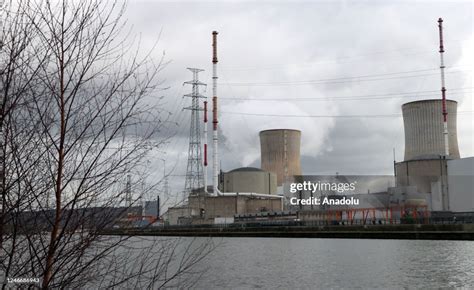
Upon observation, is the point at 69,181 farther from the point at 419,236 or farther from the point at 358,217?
the point at 358,217

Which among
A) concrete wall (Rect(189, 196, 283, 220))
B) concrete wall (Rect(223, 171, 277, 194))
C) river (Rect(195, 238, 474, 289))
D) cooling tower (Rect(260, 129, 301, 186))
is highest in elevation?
cooling tower (Rect(260, 129, 301, 186))

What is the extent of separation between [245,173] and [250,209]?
473 centimetres

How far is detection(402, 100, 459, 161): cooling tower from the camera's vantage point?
2074 inches

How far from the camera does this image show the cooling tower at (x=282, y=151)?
6216 cm

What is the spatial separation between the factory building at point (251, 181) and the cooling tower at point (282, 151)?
129 centimetres

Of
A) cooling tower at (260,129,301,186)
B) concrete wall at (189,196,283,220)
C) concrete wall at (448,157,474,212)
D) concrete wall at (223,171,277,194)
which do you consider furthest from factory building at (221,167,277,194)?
concrete wall at (448,157,474,212)

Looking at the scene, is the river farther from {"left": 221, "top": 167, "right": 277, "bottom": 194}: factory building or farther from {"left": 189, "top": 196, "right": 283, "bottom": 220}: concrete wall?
{"left": 221, "top": 167, "right": 277, "bottom": 194}: factory building

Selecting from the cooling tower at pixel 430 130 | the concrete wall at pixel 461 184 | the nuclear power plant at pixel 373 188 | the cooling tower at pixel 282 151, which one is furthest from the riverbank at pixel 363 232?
the cooling tower at pixel 430 130

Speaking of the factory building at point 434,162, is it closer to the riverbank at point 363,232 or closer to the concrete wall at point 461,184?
the concrete wall at point 461,184

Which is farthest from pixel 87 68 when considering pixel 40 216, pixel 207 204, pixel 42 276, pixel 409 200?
pixel 207 204

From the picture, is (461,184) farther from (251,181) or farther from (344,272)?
(344,272)

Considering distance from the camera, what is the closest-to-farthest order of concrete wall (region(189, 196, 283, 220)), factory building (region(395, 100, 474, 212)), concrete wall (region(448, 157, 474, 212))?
1. concrete wall (region(448, 157, 474, 212))
2. factory building (region(395, 100, 474, 212))
3. concrete wall (region(189, 196, 283, 220))

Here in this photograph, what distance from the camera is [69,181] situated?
225 centimetres

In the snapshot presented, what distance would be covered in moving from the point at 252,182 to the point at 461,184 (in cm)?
2509
